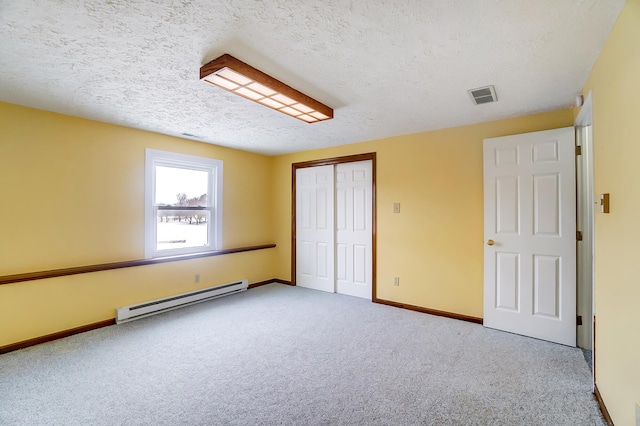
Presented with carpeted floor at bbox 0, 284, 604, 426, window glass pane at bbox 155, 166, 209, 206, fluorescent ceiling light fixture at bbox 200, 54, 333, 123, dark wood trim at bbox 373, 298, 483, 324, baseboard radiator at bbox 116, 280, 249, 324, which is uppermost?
fluorescent ceiling light fixture at bbox 200, 54, 333, 123

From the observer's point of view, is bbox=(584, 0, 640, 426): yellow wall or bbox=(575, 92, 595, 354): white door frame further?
bbox=(575, 92, 595, 354): white door frame

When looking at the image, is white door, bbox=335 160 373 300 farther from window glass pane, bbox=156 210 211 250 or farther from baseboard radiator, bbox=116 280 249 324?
window glass pane, bbox=156 210 211 250

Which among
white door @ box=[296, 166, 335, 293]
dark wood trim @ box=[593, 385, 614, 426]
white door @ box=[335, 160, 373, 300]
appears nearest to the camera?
dark wood trim @ box=[593, 385, 614, 426]

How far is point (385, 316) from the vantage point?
3502mm

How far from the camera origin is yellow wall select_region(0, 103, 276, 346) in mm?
2664

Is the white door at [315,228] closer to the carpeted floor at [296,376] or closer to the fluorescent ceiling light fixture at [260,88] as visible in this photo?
the carpeted floor at [296,376]

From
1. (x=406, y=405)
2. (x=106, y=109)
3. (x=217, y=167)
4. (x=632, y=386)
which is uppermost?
(x=106, y=109)

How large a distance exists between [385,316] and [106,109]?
3.90 metres

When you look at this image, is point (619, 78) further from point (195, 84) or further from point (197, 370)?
point (197, 370)

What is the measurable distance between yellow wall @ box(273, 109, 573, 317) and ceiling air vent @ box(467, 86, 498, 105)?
73 centimetres

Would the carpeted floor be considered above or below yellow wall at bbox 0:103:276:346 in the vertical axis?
below

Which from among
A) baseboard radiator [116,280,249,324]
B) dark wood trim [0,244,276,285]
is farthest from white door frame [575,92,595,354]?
dark wood trim [0,244,276,285]

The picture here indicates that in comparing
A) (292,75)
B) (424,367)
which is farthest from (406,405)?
(292,75)

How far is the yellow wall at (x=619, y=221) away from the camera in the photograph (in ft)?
4.43
